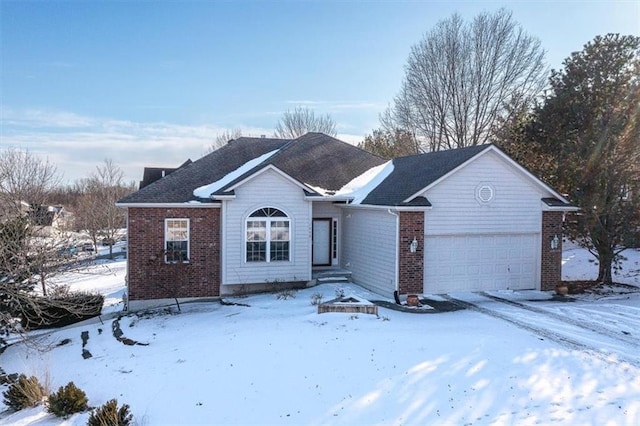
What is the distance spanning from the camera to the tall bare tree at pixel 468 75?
31016 mm

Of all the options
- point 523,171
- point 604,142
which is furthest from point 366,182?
point 604,142

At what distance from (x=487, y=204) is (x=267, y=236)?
761cm

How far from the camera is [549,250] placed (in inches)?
651

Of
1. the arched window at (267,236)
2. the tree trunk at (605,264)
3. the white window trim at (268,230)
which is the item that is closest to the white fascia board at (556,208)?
the tree trunk at (605,264)

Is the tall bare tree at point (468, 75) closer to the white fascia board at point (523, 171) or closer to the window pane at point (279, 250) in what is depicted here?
the white fascia board at point (523, 171)

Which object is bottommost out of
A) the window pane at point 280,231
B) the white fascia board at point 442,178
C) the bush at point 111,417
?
the bush at point 111,417

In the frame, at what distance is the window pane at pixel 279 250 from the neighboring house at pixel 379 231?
0.04 m

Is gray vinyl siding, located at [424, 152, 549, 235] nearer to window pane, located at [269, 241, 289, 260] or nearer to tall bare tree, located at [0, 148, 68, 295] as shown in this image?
window pane, located at [269, 241, 289, 260]

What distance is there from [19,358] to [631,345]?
15.2 m

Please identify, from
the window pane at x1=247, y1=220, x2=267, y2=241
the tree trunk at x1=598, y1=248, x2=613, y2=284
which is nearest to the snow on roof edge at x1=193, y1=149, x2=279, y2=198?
the window pane at x1=247, y1=220, x2=267, y2=241

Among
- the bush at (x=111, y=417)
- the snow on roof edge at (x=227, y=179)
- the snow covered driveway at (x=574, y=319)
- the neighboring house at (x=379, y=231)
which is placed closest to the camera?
the bush at (x=111, y=417)

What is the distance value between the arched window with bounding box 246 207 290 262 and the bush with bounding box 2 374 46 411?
26.8 ft

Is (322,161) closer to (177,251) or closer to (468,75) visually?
(177,251)

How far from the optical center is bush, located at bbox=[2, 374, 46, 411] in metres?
8.86
